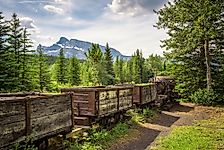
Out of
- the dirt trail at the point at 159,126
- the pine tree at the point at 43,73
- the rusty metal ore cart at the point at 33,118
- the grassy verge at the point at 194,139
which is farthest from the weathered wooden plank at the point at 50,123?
the pine tree at the point at 43,73

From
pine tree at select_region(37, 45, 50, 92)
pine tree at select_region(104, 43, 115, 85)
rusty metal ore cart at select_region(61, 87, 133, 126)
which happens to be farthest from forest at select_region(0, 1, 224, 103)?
pine tree at select_region(104, 43, 115, 85)

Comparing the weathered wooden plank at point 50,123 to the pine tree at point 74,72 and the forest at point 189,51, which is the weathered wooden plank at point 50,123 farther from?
the pine tree at point 74,72

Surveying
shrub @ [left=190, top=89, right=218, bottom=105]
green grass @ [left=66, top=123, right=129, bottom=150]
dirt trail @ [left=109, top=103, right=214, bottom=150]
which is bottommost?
dirt trail @ [left=109, top=103, right=214, bottom=150]

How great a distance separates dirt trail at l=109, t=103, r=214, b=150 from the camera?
11703 mm

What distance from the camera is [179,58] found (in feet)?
87.6

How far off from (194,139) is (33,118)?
22.7 feet

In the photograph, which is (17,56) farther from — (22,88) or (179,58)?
(179,58)

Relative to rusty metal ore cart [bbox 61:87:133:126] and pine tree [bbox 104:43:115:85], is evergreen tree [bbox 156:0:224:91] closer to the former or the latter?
rusty metal ore cart [bbox 61:87:133:126]

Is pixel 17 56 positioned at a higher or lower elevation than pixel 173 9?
lower

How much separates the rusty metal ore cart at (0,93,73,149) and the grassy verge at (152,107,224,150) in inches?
145

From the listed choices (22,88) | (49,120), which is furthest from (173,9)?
(49,120)

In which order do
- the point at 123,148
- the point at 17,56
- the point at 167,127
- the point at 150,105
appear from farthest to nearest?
the point at 17,56, the point at 150,105, the point at 167,127, the point at 123,148

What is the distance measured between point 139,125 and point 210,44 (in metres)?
13.5

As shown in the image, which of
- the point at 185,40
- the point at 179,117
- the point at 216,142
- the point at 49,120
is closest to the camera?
the point at 49,120
